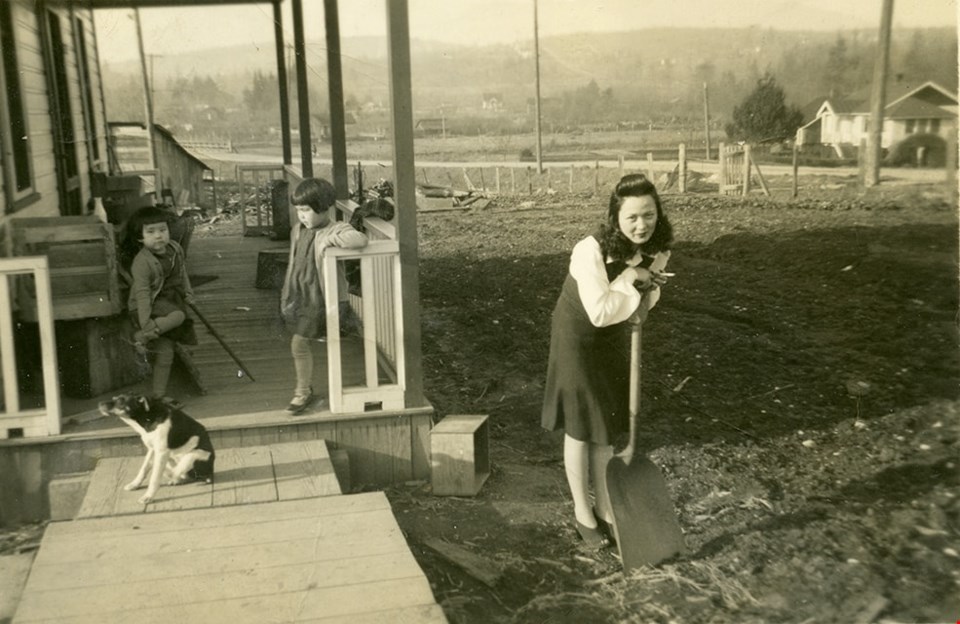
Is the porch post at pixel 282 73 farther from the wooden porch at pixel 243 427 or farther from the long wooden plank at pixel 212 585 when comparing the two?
the long wooden plank at pixel 212 585

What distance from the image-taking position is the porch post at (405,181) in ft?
15.3

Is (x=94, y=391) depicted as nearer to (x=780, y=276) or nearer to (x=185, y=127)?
(x=780, y=276)

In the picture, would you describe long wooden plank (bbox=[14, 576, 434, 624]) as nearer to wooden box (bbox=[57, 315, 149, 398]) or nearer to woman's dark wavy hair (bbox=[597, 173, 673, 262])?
woman's dark wavy hair (bbox=[597, 173, 673, 262])

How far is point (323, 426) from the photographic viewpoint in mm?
4988

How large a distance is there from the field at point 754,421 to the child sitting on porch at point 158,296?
1.50 meters

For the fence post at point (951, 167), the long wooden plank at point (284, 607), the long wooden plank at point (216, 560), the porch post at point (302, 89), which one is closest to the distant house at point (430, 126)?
the porch post at point (302, 89)

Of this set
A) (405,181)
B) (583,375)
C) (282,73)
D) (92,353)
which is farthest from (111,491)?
(282,73)

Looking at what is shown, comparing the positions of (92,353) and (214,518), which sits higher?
(92,353)

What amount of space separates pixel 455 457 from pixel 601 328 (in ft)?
4.53

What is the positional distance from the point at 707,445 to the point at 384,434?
94.4 inches

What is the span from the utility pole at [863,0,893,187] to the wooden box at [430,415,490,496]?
411 centimetres

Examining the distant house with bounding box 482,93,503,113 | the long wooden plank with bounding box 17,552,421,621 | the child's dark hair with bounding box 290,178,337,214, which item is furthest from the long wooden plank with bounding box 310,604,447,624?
the distant house with bounding box 482,93,503,113

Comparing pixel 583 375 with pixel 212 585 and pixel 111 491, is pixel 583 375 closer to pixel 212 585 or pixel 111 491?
pixel 212 585

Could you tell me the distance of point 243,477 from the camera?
4.46 meters
